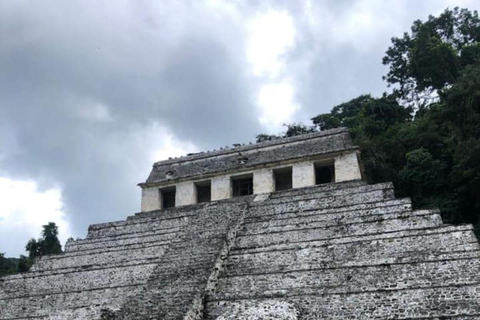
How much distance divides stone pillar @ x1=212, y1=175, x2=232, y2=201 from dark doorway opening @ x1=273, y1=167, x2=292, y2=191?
175 cm

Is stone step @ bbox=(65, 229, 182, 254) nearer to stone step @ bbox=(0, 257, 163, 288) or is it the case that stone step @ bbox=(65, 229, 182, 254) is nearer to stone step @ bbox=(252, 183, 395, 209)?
stone step @ bbox=(0, 257, 163, 288)

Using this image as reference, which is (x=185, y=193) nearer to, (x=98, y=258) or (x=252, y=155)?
(x=252, y=155)

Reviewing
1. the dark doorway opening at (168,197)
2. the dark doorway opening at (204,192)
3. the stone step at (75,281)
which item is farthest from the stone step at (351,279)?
the dark doorway opening at (168,197)

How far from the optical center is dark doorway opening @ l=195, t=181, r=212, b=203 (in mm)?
19719

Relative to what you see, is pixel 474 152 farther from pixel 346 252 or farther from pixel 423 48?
pixel 423 48

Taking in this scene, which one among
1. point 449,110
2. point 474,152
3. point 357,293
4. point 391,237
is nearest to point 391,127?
point 449,110

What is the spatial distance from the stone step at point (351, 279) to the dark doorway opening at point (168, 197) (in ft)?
31.9

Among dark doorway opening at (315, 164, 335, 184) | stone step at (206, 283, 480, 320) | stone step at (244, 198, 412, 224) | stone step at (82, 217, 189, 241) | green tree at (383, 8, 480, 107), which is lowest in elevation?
stone step at (206, 283, 480, 320)

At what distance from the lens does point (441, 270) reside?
9266 millimetres

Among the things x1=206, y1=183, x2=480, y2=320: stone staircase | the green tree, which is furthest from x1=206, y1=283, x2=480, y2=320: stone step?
the green tree

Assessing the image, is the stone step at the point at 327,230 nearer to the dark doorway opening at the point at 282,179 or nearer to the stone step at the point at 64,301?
the stone step at the point at 64,301

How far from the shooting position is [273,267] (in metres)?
11.0

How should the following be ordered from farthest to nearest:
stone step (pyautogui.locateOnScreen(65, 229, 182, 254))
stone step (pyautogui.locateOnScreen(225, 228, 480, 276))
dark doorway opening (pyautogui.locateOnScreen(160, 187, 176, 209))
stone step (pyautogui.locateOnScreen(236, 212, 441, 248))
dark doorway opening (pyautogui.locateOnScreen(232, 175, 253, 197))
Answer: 1. dark doorway opening (pyautogui.locateOnScreen(160, 187, 176, 209))
2. dark doorway opening (pyautogui.locateOnScreen(232, 175, 253, 197))
3. stone step (pyautogui.locateOnScreen(65, 229, 182, 254))
4. stone step (pyautogui.locateOnScreen(236, 212, 441, 248))
5. stone step (pyautogui.locateOnScreen(225, 228, 480, 276))

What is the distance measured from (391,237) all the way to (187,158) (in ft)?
38.1
